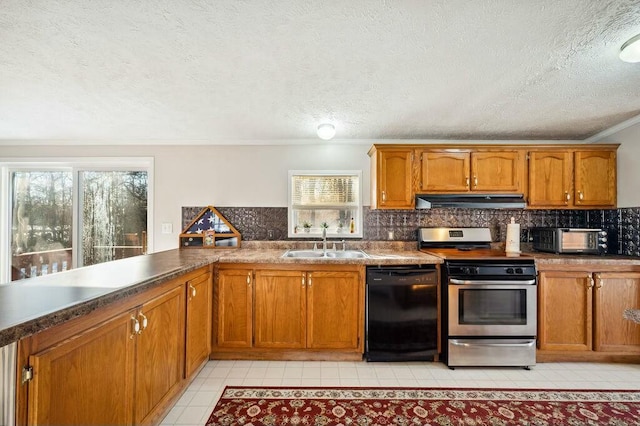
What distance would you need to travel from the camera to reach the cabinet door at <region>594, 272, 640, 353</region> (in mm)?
2590

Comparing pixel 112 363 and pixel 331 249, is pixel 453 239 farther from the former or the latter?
pixel 112 363

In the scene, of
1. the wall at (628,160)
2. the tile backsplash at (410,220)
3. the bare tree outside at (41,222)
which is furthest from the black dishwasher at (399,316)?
the bare tree outside at (41,222)

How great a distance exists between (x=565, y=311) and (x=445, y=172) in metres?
1.64

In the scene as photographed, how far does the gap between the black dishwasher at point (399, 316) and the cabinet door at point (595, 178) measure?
76.4 inches

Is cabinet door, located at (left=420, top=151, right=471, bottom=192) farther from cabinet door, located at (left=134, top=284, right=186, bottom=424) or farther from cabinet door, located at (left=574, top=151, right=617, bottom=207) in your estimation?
cabinet door, located at (left=134, top=284, right=186, bottom=424)

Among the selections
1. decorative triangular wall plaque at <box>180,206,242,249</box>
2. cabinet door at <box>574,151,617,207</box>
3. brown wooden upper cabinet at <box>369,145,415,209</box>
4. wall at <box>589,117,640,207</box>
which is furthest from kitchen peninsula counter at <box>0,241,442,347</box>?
wall at <box>589,117,640,207</box>

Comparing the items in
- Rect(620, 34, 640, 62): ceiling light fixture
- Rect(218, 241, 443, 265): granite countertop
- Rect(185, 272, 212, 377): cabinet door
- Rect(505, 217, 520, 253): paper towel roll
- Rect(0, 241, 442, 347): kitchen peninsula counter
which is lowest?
Rect(185, 272, 212, 377): cabinet door

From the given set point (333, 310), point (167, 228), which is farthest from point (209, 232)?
point (333, 310)

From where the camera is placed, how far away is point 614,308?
260cm

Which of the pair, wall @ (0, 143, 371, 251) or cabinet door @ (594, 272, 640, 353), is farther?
wall @ (0, 143, 371, 251)

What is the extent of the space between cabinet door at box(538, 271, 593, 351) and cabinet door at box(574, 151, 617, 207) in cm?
87

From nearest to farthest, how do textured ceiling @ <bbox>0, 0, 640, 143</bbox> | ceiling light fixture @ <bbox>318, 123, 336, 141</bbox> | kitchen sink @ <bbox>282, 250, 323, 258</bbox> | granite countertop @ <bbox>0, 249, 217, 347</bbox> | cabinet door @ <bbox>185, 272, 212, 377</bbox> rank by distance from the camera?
granite countertop @ <bbox>0, 249, 217, 347</bbox> → textured ceiling @ <bbox>0, 0, 640, 143</bbox> → cabinet door @ <bbox>185, 272, 212, 377</bbox> → ceiling light fixture @ <bbox>318, 123, 336, 141</bbox> → kitchen sink @ <bbox>282, 250, 323, 258</bbox>

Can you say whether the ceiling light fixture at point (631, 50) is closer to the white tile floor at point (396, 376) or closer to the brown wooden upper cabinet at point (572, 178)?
the brown wooden upper cabinet at point (572, 178)

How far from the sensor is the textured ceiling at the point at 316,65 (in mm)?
1372
